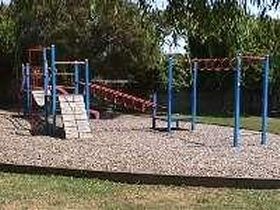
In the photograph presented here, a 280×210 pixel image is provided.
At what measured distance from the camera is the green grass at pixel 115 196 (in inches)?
→ 372

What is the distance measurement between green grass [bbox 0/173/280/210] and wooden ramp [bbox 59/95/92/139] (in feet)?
25.1

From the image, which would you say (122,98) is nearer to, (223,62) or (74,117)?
(74,117)

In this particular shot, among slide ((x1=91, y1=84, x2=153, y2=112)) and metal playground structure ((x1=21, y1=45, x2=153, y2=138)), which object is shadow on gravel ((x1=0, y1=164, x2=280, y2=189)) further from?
slide ((x1=91, y1=84, x2=153, y2=112))

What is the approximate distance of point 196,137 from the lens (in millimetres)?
19875

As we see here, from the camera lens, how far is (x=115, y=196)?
33.3 ft

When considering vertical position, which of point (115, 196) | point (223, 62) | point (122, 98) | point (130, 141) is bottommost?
point (130, 141)

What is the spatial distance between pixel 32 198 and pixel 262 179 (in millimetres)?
3473

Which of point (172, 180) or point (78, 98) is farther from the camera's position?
point (78, 98)

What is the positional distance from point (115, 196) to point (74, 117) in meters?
10.3

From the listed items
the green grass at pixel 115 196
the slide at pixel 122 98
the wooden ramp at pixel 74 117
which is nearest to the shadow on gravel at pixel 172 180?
the green grass at pixel 115 196

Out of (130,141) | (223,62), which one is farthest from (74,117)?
(223,62)

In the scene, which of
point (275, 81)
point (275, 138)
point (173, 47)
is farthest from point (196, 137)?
point (275, 81)

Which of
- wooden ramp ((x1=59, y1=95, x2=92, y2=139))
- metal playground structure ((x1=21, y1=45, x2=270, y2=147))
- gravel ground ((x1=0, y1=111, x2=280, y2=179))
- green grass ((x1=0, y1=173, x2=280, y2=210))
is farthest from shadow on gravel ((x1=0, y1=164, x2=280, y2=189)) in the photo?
wooden ramp ((x1=59, y1=95, x2=92, y2=139))

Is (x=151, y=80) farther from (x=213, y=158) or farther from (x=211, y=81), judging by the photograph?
(x=213, y=158)
